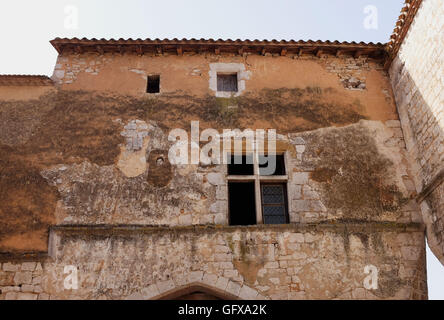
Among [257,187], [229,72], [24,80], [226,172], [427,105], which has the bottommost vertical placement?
[257,187]

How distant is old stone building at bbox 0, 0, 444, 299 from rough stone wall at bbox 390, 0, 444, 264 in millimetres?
30

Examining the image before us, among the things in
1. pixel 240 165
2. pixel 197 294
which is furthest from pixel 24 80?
pixel 197 294

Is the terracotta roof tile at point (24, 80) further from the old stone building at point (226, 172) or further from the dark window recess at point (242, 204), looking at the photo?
the dark window recess at point (242, 204)

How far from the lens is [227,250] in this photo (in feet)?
20.1

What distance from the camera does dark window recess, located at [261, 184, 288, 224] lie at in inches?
259

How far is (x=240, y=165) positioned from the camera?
281 inches

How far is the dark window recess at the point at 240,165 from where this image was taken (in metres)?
7.04

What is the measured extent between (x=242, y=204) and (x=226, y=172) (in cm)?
64

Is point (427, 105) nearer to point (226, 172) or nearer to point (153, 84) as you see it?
point (226, 172)

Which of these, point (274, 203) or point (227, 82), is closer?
point (274, 203)

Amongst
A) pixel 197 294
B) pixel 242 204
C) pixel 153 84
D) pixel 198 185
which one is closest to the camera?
pixel 197 294

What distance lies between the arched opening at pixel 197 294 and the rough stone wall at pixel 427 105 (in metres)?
3.11

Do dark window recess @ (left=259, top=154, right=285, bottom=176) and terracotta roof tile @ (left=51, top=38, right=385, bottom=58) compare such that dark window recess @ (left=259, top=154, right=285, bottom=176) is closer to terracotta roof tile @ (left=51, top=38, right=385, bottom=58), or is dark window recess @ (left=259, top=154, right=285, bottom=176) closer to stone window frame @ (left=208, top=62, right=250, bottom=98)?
stone window frame @ (left=208, top=62, right=250, bottom=98)
